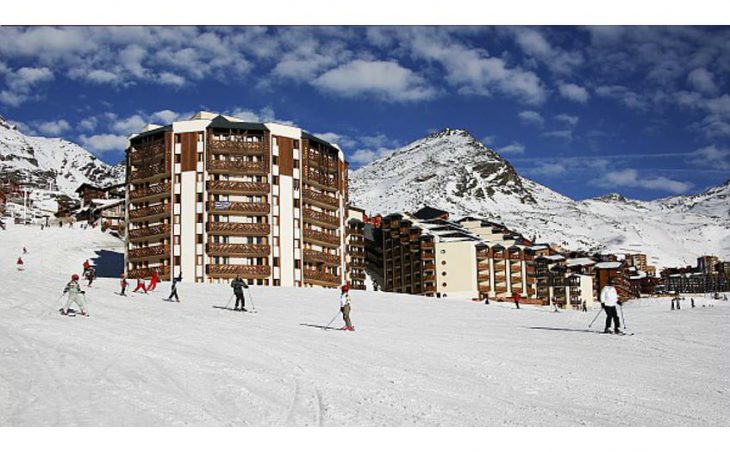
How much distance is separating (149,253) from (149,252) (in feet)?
0.34

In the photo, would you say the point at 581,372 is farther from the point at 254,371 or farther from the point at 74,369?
the point at 74,369

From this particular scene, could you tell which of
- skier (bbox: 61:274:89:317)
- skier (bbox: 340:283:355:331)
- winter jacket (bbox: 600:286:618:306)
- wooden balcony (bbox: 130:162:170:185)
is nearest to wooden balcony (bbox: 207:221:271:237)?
wooden balcony (bbox: 130:162:170:185)

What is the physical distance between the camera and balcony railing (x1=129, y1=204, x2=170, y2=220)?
269 feet

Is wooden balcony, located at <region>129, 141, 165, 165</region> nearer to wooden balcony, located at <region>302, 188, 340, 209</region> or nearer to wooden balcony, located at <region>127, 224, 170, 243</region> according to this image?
wooden balcony, located at <region>127, 224, 170, 243</region>

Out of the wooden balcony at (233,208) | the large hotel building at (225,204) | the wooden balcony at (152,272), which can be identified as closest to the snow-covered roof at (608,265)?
the large hotel building at (225,204)

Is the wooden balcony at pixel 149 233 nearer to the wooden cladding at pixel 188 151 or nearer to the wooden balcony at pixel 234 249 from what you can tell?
the wooden balcony at pixel 234 249

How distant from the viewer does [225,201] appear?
81.8 meters

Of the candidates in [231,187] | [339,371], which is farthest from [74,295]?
[231,187]

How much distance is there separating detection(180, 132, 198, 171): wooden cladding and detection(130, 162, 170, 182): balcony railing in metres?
1.84

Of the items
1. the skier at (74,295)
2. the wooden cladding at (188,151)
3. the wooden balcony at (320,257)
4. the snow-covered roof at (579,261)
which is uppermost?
the wooden cladding at (188,151)

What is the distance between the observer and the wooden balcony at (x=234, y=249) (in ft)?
261

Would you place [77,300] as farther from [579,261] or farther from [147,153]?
[579,261]

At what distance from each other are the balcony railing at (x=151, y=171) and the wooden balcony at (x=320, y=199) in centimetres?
1452

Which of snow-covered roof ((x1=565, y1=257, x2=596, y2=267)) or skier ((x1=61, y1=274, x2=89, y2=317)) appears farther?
snow-covered roof ((x1=565, y1=257, x2=596, y2=267))
